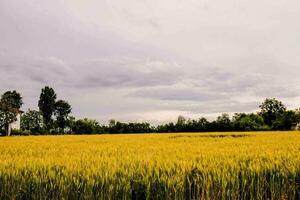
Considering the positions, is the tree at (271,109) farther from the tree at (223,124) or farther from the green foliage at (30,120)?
the green foliage at (30,120)

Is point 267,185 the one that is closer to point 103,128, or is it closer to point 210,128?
point 210,128

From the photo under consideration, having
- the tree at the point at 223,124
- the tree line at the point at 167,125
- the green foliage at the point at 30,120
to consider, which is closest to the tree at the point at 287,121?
the tree line at the point at 167,125

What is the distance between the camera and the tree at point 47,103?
279ft

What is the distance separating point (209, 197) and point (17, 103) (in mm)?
92540

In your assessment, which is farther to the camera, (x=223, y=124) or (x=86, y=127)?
(x=86, y=127)

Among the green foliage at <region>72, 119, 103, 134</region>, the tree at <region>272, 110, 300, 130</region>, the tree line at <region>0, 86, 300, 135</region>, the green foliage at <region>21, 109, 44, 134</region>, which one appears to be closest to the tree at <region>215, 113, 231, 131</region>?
the tree line at <region>0, 86, 300, 135</region>

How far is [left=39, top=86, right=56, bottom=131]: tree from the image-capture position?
85.1 meters

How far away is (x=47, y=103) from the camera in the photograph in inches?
3413

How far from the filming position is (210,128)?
1914 inches

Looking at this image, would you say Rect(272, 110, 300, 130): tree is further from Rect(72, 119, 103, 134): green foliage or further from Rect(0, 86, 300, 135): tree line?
Rect(72, 119, 103, 134): green foliage

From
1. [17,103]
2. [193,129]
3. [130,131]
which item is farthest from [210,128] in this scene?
[17,103]

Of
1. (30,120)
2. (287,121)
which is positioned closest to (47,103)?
(30,120)

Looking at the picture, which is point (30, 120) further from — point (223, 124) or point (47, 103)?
point (223, 124)

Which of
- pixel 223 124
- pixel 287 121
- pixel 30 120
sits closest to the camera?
pixel 223 124
